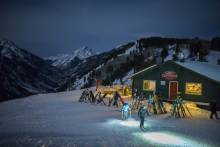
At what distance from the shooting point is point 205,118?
86.1 feet

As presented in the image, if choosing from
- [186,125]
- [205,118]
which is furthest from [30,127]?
[205,118]

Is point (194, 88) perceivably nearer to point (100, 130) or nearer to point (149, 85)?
point (149, 85)

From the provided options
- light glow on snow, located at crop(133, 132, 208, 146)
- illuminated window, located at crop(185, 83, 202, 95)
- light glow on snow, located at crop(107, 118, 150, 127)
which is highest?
illuminated window, located at crop(185, 83, 202, 95)

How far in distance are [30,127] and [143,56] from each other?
108 meters

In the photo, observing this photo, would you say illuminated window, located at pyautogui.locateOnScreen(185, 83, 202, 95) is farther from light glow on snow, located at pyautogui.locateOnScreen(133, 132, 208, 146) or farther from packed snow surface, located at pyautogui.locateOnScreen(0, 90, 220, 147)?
light glow on snow, located at pyautogui.locateOnScreen(133, 132, 208, 146)

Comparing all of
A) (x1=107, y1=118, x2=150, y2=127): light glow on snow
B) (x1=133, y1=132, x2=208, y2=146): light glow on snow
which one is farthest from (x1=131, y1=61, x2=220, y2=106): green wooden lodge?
(x1=133, y1=132, x2=208, y2=146): light glow on snow

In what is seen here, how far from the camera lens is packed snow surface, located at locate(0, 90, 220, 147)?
17.3 metres

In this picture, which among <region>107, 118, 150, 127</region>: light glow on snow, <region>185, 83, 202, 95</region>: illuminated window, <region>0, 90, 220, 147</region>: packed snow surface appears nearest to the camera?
<region>0, 90, 220, 147</region>: packed snow surface

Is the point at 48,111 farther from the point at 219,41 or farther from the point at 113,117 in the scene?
the point at 219,41

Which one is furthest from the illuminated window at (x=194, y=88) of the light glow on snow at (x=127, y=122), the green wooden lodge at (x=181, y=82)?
the light glow on snow at (x=127, y=122)

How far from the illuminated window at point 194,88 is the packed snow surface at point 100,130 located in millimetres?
9081

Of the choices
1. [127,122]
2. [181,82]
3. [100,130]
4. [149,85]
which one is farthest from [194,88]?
[100,130]

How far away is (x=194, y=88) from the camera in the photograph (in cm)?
3491

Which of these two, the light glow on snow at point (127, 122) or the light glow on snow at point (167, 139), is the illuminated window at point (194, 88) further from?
the light glow on snow at point (167, 139)
